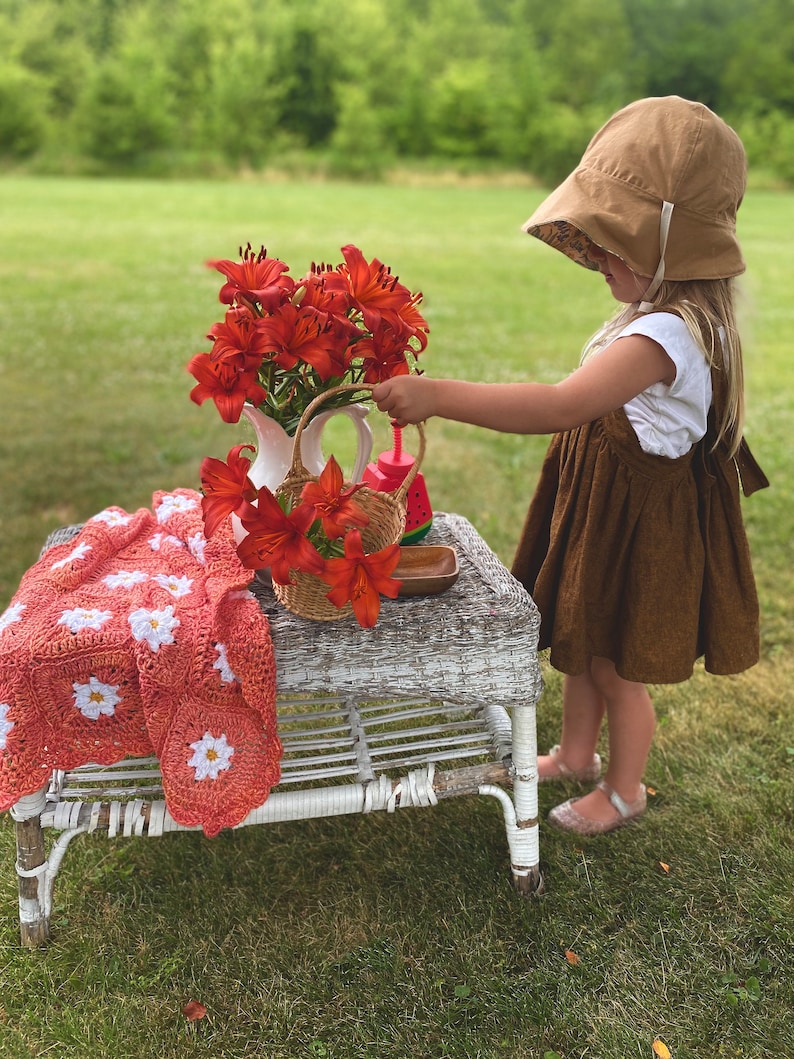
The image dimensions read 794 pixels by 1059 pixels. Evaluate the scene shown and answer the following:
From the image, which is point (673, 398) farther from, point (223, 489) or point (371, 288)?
point (223, 489)

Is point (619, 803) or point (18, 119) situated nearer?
point (619, 803)

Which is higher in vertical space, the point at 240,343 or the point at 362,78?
the point at 240,343

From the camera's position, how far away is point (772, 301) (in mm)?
9336

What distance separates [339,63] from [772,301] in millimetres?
26201

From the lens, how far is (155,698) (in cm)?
181

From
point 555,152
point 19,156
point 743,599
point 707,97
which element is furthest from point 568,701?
point 707,97

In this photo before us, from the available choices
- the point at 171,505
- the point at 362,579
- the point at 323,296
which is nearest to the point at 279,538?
the point at 362,579

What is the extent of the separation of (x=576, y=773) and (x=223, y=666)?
114 cm

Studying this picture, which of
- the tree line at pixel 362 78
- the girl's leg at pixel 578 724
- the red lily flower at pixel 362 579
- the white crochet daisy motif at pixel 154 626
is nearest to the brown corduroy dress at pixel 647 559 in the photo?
the girl's leg at pixel 578 724

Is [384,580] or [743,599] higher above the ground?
[384,580]

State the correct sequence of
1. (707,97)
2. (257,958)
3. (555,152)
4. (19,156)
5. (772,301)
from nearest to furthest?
1. (257,958)
2. (772,301)
3. (555,152)
4. (19,156)
5. (707,97)

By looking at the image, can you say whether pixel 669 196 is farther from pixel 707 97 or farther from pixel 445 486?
pixel 707 97

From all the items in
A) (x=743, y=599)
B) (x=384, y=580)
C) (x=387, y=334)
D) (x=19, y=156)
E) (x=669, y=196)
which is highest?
(x=669, y=196)

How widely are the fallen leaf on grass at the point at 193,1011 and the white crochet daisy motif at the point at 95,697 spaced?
1.93 feet
